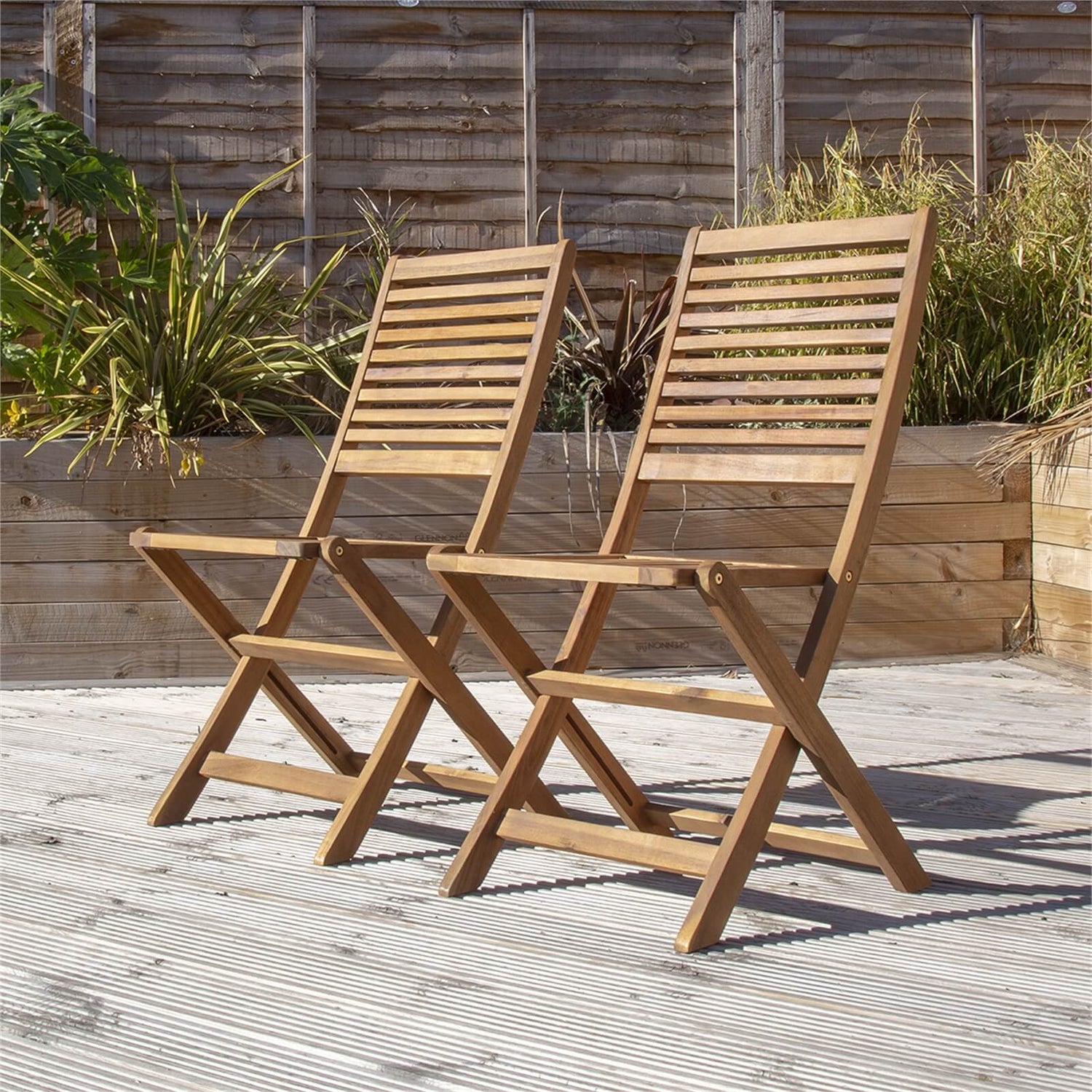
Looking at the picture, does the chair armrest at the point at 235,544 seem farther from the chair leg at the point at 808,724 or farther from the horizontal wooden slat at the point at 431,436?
the chair leg at the point at 808,724

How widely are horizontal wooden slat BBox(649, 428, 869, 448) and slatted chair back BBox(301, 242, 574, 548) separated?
9.6 inches

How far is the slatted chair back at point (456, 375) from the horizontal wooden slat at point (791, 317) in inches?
10.2

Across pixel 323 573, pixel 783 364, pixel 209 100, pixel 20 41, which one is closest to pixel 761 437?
pixel 783 364

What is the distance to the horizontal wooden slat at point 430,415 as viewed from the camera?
2.54 m

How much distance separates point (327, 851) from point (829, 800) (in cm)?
102

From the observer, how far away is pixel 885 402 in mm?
2143

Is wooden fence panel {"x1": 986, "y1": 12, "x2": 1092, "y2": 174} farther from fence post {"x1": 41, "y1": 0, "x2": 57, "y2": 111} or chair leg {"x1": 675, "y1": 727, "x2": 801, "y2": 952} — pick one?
chair leg {"x1": 675, "y1": 727, "x2": 801, "y2": 952}

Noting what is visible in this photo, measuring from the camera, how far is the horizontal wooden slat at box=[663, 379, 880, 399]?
221 cm

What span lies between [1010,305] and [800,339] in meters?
2.25

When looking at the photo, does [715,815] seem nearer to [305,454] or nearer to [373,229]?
[305,454]

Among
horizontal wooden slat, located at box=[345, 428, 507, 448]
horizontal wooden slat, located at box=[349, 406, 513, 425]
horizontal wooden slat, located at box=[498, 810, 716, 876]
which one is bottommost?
horizontal wooden slat, located at box=[498, 810, 716, 876]

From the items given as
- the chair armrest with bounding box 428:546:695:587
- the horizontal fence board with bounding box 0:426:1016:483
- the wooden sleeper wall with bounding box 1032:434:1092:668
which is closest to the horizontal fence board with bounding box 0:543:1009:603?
the wooden sleeper wall with bounding box 1032:434:1092:668

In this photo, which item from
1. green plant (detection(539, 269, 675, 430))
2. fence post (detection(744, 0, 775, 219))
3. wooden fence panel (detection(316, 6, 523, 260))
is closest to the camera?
green plant (detection(539, 269, 675, 430))

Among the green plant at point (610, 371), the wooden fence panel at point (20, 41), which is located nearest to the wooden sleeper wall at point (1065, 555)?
the green plant at point (610, 371)
